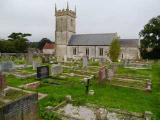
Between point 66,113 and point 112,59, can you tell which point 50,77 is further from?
point 112,59

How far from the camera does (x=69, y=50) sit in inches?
1758

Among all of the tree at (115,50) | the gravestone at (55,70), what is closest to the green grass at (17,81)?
the gravestone at (55,70)

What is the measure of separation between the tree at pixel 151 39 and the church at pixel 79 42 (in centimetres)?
556

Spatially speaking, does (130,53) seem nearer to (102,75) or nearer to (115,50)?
(115,50)

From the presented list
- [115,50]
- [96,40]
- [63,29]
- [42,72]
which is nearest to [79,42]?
[96,40]

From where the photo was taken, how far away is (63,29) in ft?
148

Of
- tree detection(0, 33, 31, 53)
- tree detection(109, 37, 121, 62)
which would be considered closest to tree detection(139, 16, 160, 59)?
tree detection(109, 37, 121, 62)

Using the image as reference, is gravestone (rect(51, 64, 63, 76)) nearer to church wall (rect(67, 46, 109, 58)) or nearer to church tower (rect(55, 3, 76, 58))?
church wall (rect(67, 46, 109, 58))

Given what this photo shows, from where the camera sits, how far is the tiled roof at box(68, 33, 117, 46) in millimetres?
41406

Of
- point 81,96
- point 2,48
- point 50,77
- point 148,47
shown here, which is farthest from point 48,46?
point 81,96

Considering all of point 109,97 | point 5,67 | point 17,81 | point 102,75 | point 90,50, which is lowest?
point 109,97

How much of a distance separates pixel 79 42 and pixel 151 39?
17.7 meters

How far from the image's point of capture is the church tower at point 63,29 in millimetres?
44594

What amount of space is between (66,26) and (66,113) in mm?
38577
